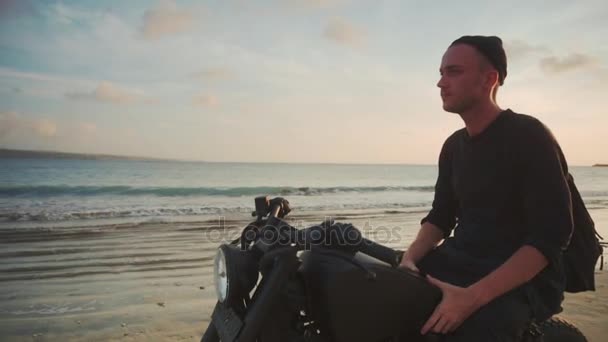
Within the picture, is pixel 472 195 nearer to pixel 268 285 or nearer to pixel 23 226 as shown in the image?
pixel 268 285

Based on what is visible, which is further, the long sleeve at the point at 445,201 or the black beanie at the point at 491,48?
the long sleeve at the point at 445,201

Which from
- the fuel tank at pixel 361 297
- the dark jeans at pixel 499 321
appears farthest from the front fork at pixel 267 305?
the dark jeans at pixel 499 321

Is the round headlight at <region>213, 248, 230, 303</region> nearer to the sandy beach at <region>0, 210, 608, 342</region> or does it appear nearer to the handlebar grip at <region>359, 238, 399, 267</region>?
the handlebar grip at <region>359, 238, 399, 267</region>

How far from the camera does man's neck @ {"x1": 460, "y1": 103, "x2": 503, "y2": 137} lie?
7.59 feet

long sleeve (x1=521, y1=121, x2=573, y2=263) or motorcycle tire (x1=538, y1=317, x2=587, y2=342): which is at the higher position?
long sleeve (x1=521, y1=121, x2=573, y2=263)

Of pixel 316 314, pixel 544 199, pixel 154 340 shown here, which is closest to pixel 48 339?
pixel 154 340

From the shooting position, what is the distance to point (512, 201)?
2.10 metres

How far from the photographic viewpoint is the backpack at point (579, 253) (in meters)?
2.05

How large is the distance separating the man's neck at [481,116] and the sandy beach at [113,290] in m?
3.46

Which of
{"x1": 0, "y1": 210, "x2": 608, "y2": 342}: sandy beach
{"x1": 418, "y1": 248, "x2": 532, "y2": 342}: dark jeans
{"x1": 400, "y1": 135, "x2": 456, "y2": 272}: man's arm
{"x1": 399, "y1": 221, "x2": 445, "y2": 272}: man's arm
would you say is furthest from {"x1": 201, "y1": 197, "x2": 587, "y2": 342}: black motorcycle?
{"x1": 0, "y1": 210, "x2": 608, "y2": 342}: sandy beach

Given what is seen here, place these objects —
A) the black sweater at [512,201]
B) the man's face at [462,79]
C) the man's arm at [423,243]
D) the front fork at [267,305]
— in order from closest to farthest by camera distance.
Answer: the front fork at [267,305] → the black sweater at [512,201] → the man's face at [462,79] → the man's arm at [423,243]

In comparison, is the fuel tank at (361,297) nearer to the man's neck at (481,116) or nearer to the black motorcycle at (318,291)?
the black motorcycle at (318,291)

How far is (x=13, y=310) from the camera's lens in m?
5.40

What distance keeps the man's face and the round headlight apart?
137 cm
